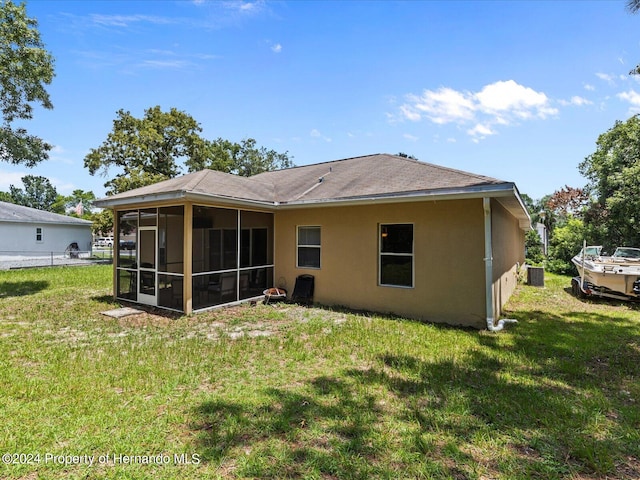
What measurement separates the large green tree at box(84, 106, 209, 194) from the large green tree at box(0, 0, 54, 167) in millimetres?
9161

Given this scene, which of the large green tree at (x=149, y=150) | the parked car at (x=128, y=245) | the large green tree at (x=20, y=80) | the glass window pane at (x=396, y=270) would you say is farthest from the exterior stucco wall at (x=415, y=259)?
the large green tree at (x=149, y=150)

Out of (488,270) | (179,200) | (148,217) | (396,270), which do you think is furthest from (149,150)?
(488,270)

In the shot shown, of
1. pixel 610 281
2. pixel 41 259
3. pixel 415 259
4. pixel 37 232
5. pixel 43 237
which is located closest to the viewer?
pixel 415 259

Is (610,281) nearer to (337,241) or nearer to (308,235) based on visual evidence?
(337,241)

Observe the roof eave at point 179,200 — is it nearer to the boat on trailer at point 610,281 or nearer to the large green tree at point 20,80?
the large green tree at point 20,80

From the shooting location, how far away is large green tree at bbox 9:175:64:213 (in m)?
58.3

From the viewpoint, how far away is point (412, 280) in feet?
24.3

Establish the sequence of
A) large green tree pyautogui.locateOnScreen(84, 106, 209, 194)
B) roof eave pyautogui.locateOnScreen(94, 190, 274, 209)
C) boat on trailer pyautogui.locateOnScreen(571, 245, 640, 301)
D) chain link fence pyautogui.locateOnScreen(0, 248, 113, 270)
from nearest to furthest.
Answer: roof eave pyautogui.locateOnScreen(94, 190, 274, 209)
boat on trailer pyautogui.locateOnScreen(571, 245, 640, 301)
chain link fence pyautogui.locateOnScreen(0, 248, 113, 270)
large green tree pyautogui.locateOnScreen(84, 106, 209, 194)

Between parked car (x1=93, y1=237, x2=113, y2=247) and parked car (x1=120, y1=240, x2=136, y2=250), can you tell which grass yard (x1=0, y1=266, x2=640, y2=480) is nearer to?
parked car (x1=120, y1=240, x2=136, y2=250)

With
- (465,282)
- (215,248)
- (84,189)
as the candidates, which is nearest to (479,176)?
(465,282)

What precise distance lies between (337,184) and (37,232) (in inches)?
991

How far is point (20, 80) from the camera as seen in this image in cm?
1080

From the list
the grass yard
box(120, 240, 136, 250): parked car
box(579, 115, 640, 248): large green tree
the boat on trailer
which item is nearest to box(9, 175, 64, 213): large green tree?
box(120, 240, 136, 250): parked car

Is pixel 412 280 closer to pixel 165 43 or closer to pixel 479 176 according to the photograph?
pixel 479 176
